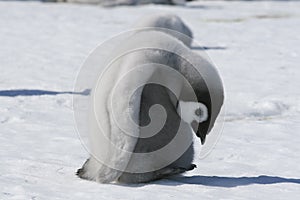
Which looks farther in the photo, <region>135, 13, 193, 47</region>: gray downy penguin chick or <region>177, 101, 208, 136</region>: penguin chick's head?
<region>135, 13, 193, 47</region>: gray downy penguin chick

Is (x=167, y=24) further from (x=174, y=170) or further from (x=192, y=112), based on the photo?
(x=174, y=170)

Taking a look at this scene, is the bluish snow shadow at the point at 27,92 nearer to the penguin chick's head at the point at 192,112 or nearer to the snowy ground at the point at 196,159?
the snowy ground at the point at 196,159

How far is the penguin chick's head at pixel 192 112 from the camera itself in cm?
363

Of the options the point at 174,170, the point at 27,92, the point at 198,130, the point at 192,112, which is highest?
the point at 192,112

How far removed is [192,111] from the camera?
3.67 m

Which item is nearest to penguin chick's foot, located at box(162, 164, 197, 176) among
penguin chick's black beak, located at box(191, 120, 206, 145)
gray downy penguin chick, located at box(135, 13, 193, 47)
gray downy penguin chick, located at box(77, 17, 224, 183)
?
gray downy penguin chick, located at box(77, 17, 224, 183)

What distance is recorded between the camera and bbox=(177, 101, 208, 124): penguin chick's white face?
363 centimetres

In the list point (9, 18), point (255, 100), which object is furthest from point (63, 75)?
point (9, 18)

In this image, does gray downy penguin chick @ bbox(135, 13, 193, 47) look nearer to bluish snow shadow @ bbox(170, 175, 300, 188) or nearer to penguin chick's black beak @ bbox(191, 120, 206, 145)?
penguin chick's black beak @ bbox(191, 120, 206, 145)

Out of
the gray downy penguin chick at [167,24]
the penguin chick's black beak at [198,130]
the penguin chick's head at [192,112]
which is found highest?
the gray downy penguin chick at [167,24]

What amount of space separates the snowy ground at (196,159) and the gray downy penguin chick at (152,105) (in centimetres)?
11

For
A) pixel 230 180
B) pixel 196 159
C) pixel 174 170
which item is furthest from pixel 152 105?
pixel 196 159

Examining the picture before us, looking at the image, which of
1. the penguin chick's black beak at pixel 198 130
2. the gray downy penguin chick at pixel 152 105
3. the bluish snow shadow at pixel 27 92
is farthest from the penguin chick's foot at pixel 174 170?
the bluish snow shadow at pixel 27 92

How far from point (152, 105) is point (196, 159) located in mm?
992
